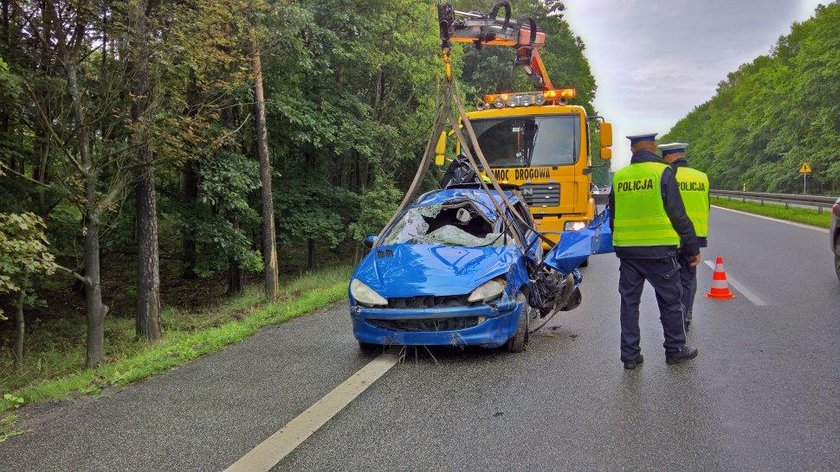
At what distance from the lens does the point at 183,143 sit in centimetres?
953

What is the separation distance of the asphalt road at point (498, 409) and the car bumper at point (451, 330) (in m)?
0.22

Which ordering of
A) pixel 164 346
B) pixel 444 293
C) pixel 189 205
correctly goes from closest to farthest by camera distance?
pixel 444 293, pixel 164 346, pixel 189 205

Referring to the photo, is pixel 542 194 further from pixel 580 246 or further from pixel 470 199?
pixel 580 246

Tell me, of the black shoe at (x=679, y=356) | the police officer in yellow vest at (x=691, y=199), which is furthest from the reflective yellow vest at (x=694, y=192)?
the black shoe at (x=679, y=356)

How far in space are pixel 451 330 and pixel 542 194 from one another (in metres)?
5.95

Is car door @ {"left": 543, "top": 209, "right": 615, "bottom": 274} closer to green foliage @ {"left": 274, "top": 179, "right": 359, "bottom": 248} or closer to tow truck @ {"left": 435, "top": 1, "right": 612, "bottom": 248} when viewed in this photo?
tow truck @ {"left": 435, "top": 1, "right": 612, "bottom": 248}

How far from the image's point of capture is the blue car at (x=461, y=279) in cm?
497

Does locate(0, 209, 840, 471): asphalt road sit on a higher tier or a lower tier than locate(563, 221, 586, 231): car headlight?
lower

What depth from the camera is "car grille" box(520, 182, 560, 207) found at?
405 inches

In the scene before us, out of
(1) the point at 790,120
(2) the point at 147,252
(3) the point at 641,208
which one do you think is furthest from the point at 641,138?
(1) the point at 790,120

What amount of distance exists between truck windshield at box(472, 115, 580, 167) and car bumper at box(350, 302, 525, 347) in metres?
5.86

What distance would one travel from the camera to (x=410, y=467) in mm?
3148

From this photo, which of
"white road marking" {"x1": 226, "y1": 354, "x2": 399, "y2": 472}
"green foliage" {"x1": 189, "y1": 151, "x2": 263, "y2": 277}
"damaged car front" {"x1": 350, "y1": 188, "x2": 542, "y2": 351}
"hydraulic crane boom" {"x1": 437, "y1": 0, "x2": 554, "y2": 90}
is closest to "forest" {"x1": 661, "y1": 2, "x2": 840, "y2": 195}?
"hydraulic crane boom" {"x1": 437, "y1": 0, "x2": 554, "y2": 90}

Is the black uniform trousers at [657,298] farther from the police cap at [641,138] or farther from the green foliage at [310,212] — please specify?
the green foliage at [310,212]
